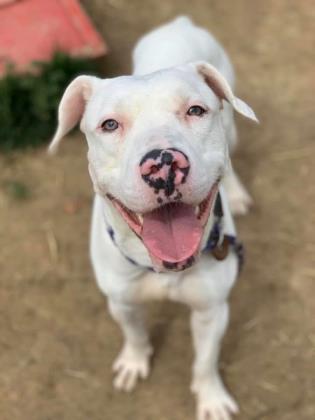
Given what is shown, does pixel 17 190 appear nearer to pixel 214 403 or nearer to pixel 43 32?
pixel 43 32

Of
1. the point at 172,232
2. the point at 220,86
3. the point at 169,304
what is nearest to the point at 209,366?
the point at 169,304

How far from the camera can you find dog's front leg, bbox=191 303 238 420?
3459mm

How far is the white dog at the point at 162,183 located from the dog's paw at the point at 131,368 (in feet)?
1.20

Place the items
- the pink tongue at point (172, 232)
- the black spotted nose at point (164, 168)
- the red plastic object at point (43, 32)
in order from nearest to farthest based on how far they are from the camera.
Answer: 1. the black spotted nose at point (164, 168)
2. the pink tongue at point (172, 232)
3. the red plastic object at point (43, 32)

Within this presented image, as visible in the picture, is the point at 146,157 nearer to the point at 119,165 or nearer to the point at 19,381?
the point at 119,165

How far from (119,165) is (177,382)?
1708 mm

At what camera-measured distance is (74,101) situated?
9.73 ft

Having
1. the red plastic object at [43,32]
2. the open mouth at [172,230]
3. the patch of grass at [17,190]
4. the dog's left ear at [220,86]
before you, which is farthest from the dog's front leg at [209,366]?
the red plastic object at [43,32]

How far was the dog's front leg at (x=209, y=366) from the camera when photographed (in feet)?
11.3

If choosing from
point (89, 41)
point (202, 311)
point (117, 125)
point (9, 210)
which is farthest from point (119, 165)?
point (89, 41)

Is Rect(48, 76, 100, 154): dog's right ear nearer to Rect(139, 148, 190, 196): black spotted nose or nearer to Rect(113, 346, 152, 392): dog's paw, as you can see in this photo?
Rect(139, 148, 190, 196): black spotted nose

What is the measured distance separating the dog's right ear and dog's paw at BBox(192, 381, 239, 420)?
1544 mm

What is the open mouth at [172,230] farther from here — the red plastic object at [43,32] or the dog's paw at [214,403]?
the red plastic object at [43,32]

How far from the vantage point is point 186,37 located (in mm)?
3775
